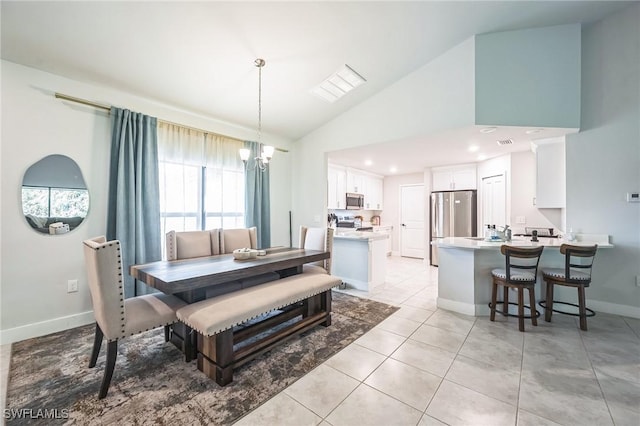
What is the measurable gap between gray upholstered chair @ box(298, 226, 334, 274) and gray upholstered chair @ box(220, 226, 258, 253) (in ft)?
2.33

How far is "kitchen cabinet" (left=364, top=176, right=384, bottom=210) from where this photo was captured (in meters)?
6.59

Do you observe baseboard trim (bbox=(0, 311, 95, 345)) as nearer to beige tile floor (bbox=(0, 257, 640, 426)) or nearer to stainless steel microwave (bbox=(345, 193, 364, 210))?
beige tile floor (bbox=(0, 257, 640, 426))

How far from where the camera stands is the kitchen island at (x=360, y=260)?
13.2 feet

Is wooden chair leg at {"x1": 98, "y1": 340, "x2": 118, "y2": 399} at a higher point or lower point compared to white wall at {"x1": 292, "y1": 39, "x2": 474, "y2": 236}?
lower

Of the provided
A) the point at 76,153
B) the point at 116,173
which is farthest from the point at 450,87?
the point at 76,153

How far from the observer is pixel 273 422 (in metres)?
1.50

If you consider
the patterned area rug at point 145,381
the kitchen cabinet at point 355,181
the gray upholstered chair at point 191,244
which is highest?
the kitchen cabinet at point 355,181

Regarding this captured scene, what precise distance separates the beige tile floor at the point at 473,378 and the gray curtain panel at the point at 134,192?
236 centimetres

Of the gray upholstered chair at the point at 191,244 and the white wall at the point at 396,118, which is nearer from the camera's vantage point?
the gray upholstered chair at the point at 191,244

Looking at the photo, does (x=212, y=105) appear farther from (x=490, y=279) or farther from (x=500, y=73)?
(x=490, y=279)

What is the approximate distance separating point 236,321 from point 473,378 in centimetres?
181

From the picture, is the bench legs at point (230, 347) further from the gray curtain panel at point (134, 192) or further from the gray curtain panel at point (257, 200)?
the gray curtain panel at point (257, 200)

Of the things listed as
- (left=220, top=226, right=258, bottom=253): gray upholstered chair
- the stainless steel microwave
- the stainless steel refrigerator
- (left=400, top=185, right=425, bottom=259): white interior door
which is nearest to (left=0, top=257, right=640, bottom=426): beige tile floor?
(left=220, top=226, right=258, bottom=253): gray upholstered chair

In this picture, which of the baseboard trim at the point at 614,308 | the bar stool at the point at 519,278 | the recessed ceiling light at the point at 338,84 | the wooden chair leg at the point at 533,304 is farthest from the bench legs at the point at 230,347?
the baseboard trim at the point at 614,308
